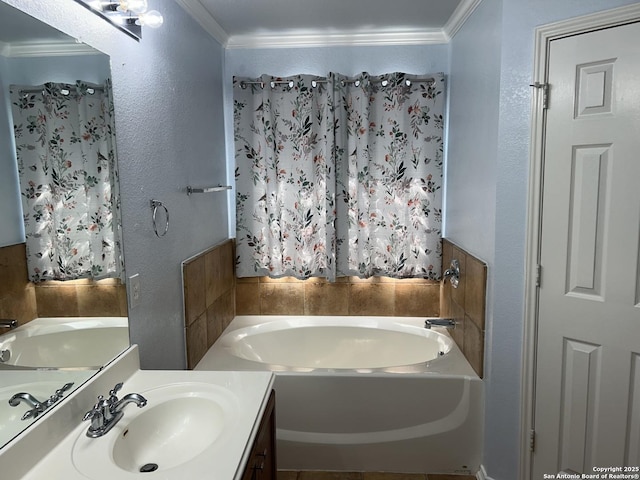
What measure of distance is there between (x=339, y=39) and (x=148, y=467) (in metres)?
2.74

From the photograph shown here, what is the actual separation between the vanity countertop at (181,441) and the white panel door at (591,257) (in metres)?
1.33

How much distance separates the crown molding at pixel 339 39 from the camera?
302 cm

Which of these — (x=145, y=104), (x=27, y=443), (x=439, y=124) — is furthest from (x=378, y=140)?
(x=27, y=443)

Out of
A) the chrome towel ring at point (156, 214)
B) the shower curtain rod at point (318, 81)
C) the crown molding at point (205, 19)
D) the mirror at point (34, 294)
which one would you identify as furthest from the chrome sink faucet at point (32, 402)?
the shower curtain rod at point (318, 81)

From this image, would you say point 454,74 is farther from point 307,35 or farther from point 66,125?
point 66,125

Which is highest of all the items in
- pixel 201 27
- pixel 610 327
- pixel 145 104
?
pixel 201 27

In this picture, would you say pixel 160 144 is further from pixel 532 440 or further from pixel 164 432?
pixel 532 440

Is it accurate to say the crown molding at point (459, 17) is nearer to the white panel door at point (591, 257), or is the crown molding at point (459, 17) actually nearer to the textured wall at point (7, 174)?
the white panel door at point (591, 257)

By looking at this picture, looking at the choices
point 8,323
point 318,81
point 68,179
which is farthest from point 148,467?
point 318,81

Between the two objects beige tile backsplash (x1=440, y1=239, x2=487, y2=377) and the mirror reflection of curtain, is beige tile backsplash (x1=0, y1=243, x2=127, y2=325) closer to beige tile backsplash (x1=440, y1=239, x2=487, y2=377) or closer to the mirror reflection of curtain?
the mirror reflection of curtain

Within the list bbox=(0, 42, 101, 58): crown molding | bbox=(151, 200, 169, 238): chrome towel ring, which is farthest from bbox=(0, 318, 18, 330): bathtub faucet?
bbox=(151, 200, 169, 238): chrome towel ring

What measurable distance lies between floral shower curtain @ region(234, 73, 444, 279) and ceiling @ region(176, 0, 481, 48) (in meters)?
0.27

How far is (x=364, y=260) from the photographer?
3199 millimetres

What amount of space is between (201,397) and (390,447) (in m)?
1.26
